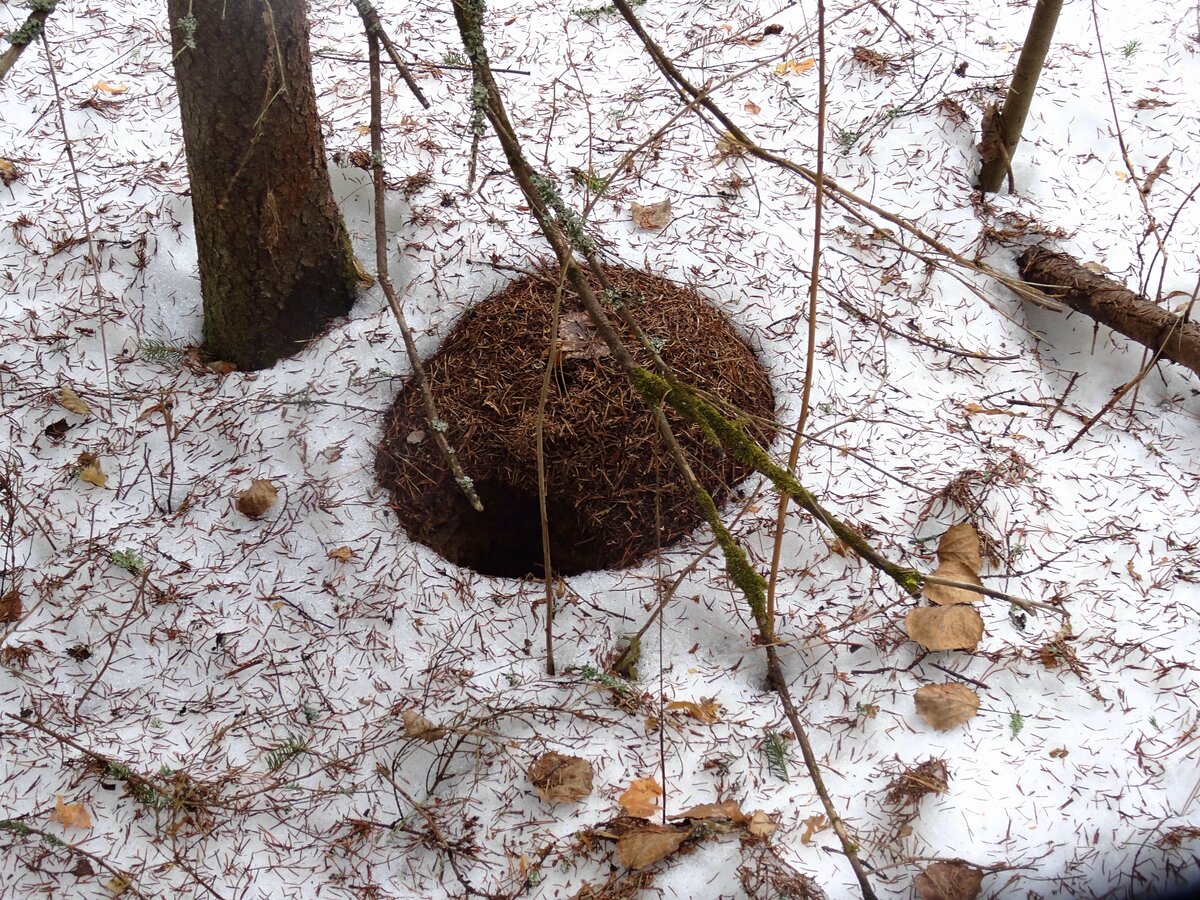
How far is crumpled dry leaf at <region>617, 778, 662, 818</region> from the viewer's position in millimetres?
2371

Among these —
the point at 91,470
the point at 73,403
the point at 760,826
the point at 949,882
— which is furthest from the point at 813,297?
the point at 73,403

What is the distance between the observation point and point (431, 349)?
132 inches

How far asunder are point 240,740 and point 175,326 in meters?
1.75

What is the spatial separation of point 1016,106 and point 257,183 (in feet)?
10.2

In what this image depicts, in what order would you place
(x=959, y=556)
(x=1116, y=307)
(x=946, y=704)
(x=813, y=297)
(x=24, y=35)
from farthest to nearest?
(x=1116, y=307), (x=959, y=556), (x=946, y=704), (x=813, y=297), (x=24, y=35)

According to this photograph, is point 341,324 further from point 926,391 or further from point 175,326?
point 926,391

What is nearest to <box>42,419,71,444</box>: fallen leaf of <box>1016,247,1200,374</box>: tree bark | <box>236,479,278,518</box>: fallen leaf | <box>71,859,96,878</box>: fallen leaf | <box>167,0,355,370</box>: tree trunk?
<box>167,0,355,370</box>: tree trunk

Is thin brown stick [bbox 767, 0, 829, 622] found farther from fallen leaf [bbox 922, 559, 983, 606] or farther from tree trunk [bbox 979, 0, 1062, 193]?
tree trunk [bbox 979, 0, 1062, 193]

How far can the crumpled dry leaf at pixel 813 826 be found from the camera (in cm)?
232

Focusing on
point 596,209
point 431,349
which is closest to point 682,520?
point 431,349

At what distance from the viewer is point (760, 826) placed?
2.33m

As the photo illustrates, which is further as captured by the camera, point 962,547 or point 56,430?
point 56,430

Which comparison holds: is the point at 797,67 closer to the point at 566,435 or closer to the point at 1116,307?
the point at 1116,307

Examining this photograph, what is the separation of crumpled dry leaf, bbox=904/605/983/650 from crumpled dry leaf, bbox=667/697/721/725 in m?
0.68
